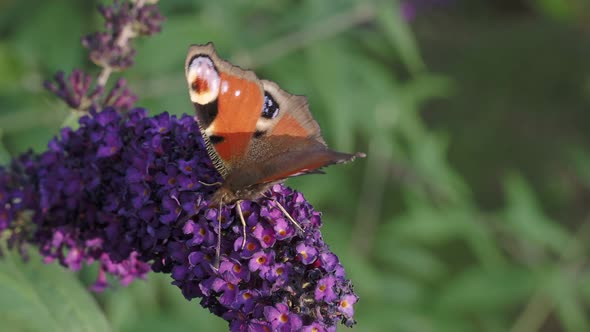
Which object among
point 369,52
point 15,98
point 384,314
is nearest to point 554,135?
point 369,52

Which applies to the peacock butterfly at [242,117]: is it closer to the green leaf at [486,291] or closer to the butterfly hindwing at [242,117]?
the butterfly hindwing at [242,117]

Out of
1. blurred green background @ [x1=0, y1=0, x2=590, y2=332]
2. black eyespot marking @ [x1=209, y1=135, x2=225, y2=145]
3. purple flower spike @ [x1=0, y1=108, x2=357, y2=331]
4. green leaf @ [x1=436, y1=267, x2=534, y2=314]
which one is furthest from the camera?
green leaf @ [x1=436, y1=267, x2=534, y2=314]

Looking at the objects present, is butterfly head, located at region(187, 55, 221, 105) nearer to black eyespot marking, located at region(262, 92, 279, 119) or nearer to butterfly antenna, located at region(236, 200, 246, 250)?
black eyespot marking, located at region(262, 92, 279, 119)

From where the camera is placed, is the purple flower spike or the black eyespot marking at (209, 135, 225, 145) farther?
the black eyespot marking at (209, 135, 225, 145)

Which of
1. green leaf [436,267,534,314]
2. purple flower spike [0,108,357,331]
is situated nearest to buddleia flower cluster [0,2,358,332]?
purple flower spike [0,108,357,331]

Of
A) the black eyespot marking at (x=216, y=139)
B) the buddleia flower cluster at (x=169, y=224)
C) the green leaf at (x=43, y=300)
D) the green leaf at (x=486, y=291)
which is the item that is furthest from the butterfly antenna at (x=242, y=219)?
the green leaf at (x=486, y=291)

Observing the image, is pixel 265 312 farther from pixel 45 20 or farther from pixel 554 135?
pixel 554 135
